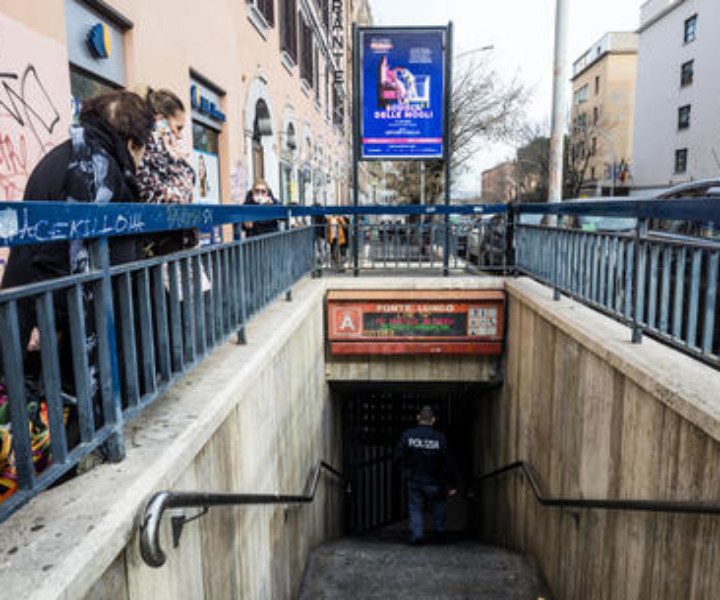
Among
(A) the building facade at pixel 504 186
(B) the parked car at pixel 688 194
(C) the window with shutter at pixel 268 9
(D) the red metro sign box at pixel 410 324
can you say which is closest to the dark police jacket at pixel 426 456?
(D) the red metro sign box at pixel 410 324

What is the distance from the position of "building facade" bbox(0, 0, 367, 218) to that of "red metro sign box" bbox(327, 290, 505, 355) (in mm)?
2523

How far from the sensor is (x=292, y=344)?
5.34 m

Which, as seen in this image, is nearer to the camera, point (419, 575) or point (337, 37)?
point (419, 575)

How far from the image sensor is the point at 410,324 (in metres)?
8.17

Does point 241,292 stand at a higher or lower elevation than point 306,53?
lower

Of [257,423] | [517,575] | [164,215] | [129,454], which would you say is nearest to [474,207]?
[517,575]

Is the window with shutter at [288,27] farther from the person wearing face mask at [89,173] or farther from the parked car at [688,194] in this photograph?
the person wearing face mask at [89,173]

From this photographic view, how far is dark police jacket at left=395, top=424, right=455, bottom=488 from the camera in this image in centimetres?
786

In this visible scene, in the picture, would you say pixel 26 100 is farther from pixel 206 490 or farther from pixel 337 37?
pixel 337 37

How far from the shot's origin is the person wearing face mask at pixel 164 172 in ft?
10.6

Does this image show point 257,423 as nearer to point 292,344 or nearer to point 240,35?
point 292,344

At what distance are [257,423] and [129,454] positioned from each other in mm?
1563

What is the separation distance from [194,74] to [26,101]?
12.9ft

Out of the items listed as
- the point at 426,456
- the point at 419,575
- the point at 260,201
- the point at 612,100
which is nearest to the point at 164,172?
the point at 260,201
